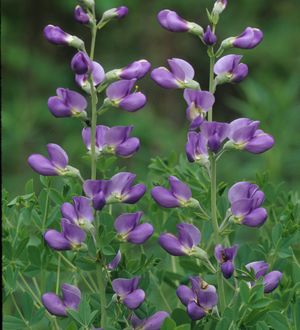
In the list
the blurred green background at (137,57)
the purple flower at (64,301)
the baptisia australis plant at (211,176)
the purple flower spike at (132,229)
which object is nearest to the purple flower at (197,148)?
the baptisia australis plant at (211,176)

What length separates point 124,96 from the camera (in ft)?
4.48

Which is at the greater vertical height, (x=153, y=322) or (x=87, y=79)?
(x=87, y=79)

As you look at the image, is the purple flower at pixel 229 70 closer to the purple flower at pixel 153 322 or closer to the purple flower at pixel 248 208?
the purple flower at pixel 248 208

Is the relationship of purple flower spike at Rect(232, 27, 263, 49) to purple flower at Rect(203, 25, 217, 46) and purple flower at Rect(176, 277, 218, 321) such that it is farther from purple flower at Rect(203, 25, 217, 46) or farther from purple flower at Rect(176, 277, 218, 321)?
purple flower at Rect(176, 277, 218, 321)

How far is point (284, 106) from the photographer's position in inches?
109

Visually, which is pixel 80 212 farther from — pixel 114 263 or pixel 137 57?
pixel 137 57

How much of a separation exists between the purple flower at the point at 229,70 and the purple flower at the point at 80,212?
0.78 feet

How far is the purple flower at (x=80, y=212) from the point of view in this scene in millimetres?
1308

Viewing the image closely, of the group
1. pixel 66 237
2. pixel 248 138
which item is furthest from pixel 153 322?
pixel 248 138

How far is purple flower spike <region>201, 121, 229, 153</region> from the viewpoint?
4.30 feet

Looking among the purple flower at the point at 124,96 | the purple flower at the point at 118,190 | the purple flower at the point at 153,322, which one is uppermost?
the purple flower at the point at 124,96

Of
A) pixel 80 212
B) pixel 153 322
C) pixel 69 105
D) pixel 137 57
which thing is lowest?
pixel 137 57

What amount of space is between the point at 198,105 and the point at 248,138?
0.09m

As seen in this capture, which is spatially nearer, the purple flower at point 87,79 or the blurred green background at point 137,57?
the purple flower at point 87,79
